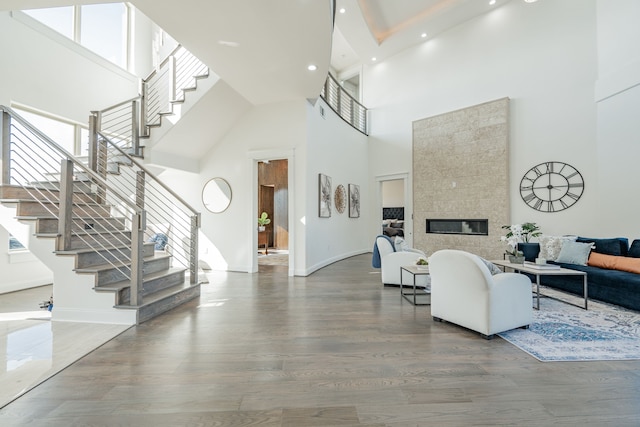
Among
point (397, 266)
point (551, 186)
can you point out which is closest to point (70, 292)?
point (397, 266)

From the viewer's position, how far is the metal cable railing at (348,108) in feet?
24.8

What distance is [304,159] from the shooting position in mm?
5438

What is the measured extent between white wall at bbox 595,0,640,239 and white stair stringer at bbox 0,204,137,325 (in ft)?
23.9

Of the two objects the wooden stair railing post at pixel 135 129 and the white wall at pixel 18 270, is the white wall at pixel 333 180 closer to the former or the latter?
the wooden stair railing post at pixel 135 129

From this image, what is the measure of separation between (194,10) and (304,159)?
2.90 meters

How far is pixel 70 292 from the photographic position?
10.2 ft

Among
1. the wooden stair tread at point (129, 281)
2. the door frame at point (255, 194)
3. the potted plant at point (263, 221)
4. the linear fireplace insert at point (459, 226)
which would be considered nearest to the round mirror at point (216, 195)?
the door frame at point (255, 194)

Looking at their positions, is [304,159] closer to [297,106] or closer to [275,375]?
[297,106]

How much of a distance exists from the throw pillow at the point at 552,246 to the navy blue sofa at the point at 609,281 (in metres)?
0.23

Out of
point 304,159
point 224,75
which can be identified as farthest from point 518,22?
point 224,75

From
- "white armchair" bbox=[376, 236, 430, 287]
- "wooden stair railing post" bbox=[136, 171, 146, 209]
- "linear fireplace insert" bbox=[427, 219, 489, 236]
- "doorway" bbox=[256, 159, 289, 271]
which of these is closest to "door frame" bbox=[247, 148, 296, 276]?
"white armchair" bbox=[376, 236, 430, 287]

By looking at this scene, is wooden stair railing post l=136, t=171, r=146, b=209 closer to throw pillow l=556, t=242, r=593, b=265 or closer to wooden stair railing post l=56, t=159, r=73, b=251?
wooden stair railing post l=56, t=159, r=73, b=251

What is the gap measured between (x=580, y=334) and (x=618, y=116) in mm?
4335

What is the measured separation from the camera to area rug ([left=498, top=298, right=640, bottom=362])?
2.33 meters
